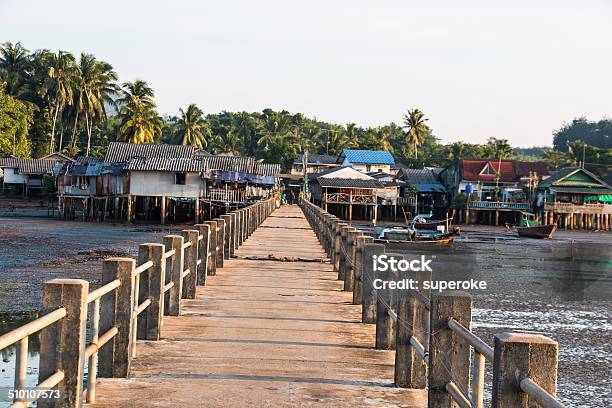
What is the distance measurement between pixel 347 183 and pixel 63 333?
73984 millimetres

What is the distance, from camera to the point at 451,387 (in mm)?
5223

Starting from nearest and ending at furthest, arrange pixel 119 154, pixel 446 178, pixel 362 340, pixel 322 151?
pixel 362 340 < pixel 119 154 < pixel 446 178 < pixel 322 151

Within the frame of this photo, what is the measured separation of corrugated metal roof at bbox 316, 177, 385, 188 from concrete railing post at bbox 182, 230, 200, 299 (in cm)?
6592

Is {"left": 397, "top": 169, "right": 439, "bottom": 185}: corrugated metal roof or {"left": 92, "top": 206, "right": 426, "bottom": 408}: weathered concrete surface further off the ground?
{"left": 397, "top": 169, "right": 439, "bottom": 185}: corrugated metal roof

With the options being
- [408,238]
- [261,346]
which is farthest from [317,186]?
[261,346]

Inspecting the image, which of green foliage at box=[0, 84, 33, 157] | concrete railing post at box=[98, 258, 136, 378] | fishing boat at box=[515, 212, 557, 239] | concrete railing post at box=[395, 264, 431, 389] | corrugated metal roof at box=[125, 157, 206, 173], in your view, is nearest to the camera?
concrete railing post at box=[98, 258, 136, 378]

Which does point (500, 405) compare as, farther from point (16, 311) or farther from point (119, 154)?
point (119, 154)

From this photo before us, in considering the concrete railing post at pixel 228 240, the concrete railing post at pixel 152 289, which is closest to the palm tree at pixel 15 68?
the concrete railing post at pixel 228 240

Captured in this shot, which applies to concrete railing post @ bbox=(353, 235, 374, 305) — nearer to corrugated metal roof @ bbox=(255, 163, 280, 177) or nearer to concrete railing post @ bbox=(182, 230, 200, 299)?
concrete railing post @ bbox=(182, 230, 200, 299)

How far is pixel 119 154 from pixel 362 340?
56.0 meters

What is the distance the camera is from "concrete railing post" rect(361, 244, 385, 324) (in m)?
9.34

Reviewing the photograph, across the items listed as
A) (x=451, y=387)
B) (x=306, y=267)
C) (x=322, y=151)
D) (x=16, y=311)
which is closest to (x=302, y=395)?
(x=451, y=387)

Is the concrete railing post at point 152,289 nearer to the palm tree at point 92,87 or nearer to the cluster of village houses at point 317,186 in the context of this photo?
the cluster of village houses at point 317,186

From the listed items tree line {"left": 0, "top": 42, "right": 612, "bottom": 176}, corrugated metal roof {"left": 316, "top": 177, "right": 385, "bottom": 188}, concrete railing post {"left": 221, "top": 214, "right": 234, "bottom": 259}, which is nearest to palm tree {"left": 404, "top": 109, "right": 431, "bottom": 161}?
tree line {"left": 0, "top": 42, "right": 612, "bottom": 176}
